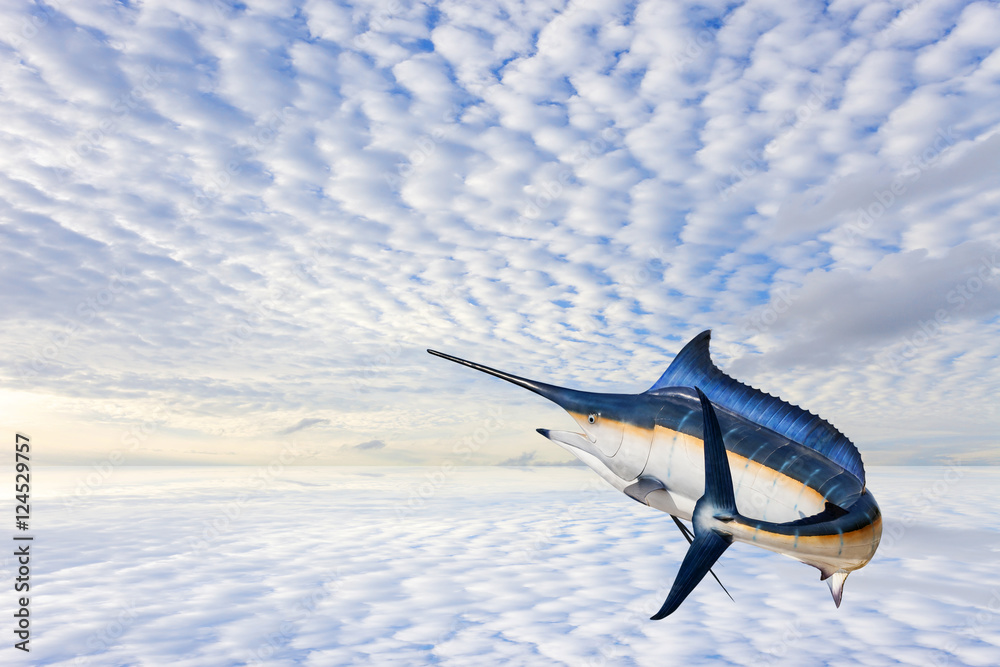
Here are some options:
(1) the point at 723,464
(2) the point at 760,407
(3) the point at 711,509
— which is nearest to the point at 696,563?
(3) the point at 711,509

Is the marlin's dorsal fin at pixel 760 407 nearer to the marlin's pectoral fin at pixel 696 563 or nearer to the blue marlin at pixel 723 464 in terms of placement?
the blue marlin at pixel 723 464

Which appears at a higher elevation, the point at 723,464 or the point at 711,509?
the point at 723,464

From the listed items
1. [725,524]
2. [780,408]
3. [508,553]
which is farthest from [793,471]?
[508,553]

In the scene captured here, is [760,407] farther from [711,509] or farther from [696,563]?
[696,563]

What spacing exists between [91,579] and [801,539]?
58.7m

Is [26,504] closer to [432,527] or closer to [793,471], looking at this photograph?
[793,471]

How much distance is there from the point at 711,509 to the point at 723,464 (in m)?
0.52

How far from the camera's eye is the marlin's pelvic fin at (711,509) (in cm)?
569

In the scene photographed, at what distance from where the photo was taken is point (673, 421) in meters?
7.42

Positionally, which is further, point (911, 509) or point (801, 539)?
point (911, 509)

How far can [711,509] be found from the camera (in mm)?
5898

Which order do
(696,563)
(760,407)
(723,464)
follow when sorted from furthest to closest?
1. (760,407)
2. (723,464)
3. (696,563)

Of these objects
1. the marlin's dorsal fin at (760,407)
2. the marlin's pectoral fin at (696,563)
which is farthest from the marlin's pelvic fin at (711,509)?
the marlin's dorsal fin at (760,407)

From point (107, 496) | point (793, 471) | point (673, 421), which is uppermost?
point (673, 421)
